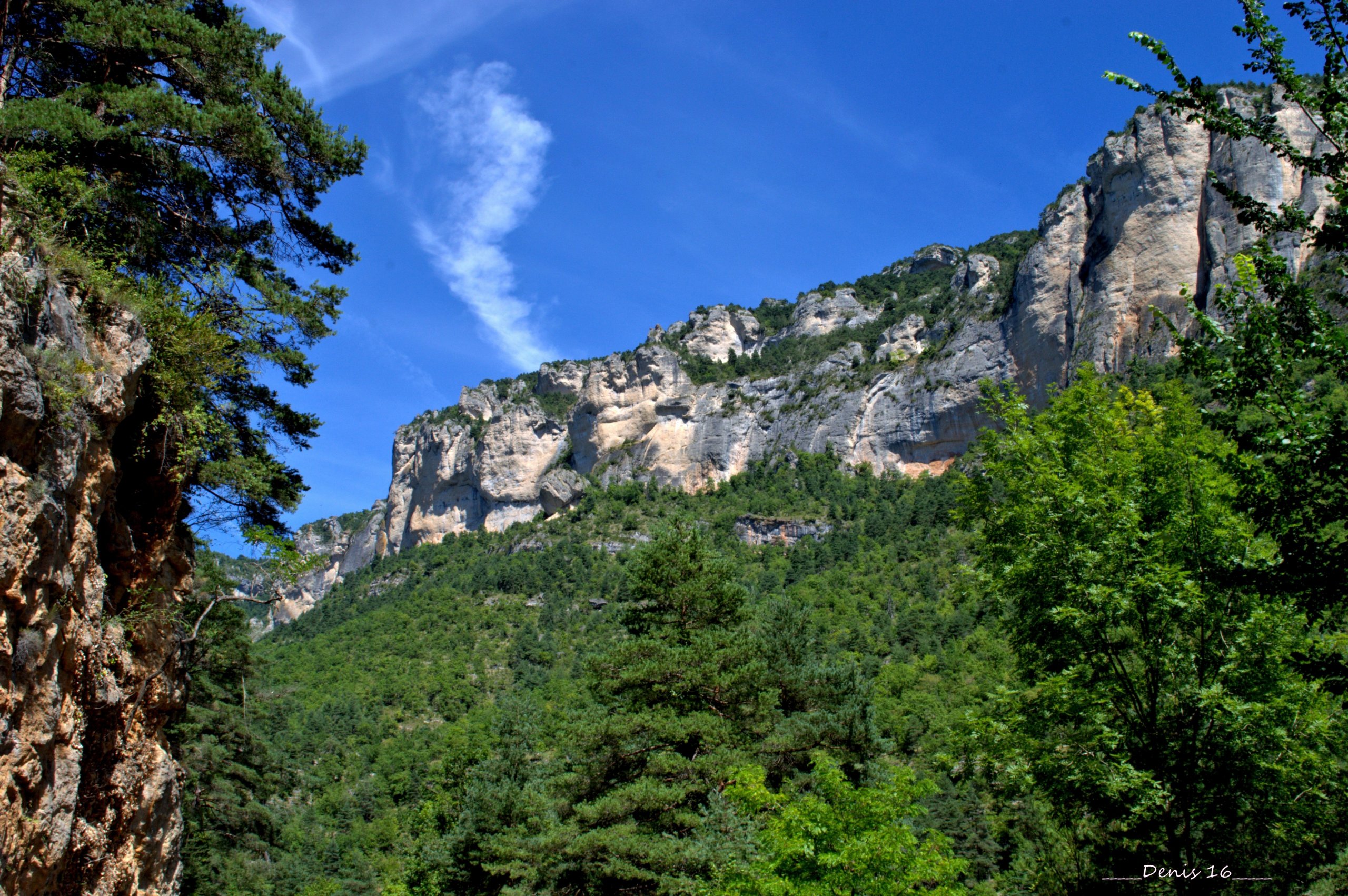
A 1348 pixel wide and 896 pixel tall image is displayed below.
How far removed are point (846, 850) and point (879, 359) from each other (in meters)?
87.0

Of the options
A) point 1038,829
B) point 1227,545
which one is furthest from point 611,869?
point 1038,829

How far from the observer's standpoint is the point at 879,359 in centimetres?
8975

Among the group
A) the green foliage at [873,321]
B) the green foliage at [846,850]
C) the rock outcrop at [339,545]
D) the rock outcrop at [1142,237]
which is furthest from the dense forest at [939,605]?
the rock outcrop at [339,545]

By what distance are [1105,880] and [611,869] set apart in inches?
291

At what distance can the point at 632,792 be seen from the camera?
1295 cm

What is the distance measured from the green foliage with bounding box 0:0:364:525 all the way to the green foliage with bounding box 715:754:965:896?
7.01m

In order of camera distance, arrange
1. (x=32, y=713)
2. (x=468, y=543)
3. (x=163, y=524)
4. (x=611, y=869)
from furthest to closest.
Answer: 1. (x=468, y=543)
2. (x=611, y=869)
3. (x=163, y=524)
4. (x=32, y=713)

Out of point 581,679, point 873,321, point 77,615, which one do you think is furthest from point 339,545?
point 77,615

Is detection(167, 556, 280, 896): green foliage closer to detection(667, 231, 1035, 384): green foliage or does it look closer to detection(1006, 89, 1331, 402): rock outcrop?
detection(1006, 89, 1331, 402): rock outcrop

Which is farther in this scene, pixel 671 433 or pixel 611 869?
pixel 671 433

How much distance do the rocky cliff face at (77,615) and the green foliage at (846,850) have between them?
5857 millimetres

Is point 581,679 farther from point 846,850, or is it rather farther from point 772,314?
point 772,314

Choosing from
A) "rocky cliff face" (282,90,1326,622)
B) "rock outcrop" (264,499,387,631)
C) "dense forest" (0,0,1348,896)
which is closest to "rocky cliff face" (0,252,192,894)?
"dense forest" (0,0,1348,896)

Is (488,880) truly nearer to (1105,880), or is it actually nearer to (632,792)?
(632,792)
